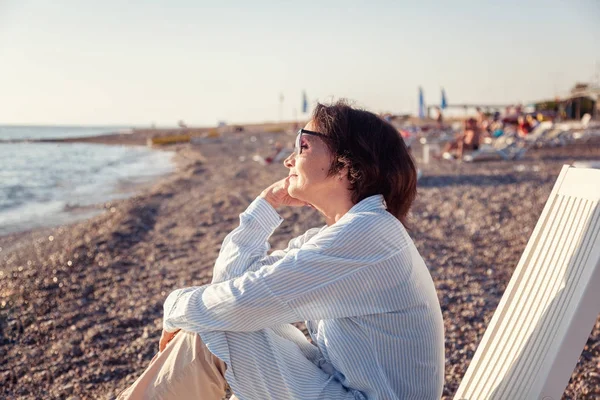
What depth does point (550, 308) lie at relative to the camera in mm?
1575

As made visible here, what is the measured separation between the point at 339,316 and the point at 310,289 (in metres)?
0.13

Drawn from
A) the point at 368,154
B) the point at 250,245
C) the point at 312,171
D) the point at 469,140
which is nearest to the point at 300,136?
the point at 312,171

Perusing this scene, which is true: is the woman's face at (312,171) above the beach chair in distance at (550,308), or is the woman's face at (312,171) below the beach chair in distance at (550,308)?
above

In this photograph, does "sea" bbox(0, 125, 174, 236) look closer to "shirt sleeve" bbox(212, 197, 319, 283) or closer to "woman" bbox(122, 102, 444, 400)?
"shirt sleeve" bbox(212, 197, 319, 283)

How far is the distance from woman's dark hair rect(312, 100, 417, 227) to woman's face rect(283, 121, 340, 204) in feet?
0.09

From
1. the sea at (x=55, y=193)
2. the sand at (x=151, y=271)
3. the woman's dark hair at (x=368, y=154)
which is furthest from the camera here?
the sea at (x=55, y=193)

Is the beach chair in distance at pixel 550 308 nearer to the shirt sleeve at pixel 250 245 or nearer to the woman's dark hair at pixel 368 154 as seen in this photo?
the woman's dark hair at pixel 368 154

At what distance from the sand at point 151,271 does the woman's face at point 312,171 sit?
4.37 feet

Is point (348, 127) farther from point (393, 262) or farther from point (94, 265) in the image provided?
point (94, 265)

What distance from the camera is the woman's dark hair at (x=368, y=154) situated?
175 cm

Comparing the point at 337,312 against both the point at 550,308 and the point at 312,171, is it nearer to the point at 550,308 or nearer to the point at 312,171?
the point at 312,171

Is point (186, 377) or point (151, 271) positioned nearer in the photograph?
point (186, 377)

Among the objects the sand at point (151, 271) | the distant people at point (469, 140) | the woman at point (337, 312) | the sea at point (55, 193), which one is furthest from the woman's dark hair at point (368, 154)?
the distant people at point (469, 140)

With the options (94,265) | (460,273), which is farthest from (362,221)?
(94,265)
